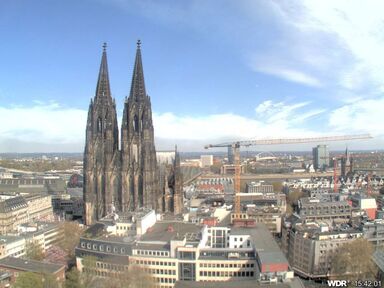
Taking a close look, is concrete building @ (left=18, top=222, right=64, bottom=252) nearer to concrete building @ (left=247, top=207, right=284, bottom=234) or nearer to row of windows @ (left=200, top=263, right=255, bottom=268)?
row of windows @ (left=200, top=263, right=255, bottom=268)

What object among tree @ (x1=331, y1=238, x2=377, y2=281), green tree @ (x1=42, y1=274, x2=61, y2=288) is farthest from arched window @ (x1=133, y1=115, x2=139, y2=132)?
tree @ (x1=331, y1=238, x2=377, y2=281)

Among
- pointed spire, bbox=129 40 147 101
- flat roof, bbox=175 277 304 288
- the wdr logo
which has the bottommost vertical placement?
the wdr logo

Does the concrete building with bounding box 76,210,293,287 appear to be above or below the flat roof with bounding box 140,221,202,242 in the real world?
below

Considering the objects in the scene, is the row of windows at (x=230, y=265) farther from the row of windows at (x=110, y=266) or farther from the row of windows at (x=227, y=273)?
the row of windows at (x=110, y=266)

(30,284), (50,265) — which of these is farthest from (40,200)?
(30,284)

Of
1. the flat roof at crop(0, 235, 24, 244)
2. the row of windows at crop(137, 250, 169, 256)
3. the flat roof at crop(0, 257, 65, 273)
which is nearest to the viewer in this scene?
the flat roof at crop(0, 257, 65, 273)

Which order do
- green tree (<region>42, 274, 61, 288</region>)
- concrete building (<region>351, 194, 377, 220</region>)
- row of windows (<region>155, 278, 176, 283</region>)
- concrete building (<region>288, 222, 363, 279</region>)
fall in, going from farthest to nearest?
1. concrete building (<region>351, 194, 377, 220</region>)
2. concrete building (<region>288, 222, 363, 279</region>)
3. row of windows (<region>155, 278, 176, 283</region>)
4. green tree (<region>42, 274, 61, 288</region>)

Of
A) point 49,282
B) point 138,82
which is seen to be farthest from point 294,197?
point 49,282
